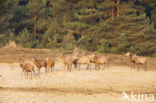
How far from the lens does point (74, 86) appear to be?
1345 cm

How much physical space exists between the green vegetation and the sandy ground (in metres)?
13.2

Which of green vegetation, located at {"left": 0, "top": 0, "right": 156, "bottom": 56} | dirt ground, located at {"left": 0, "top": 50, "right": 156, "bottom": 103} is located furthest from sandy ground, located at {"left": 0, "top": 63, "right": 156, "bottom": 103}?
green vegetation, located at {"left": 0, "top": 0, "right": 156, "bottom": 56}

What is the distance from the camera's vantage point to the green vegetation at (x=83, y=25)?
33.0 meters

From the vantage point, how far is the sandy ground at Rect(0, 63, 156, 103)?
451 inches

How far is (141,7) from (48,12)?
43.0 ft

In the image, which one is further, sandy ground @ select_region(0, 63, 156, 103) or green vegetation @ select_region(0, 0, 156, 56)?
green vegetation @ select_region(0, 0, 156, 56)

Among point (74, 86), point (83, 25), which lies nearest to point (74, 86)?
point (74, 86)

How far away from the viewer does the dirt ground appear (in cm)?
1146

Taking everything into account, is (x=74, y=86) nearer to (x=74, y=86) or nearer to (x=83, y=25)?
(x=74, y=86)

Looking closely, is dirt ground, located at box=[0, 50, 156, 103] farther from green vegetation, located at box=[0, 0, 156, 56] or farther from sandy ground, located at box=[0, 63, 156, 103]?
green vegetation, located at box=[0, 0, 156, 56]

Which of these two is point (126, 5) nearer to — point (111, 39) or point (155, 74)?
point (111, 39)

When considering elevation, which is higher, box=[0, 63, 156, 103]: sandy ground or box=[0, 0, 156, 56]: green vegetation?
box=[0, 0, 156, 56]: green vegetation

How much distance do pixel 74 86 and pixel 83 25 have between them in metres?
22.8

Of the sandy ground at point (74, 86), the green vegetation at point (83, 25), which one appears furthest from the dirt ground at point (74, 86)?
the green vegetation at point (83, 25)
